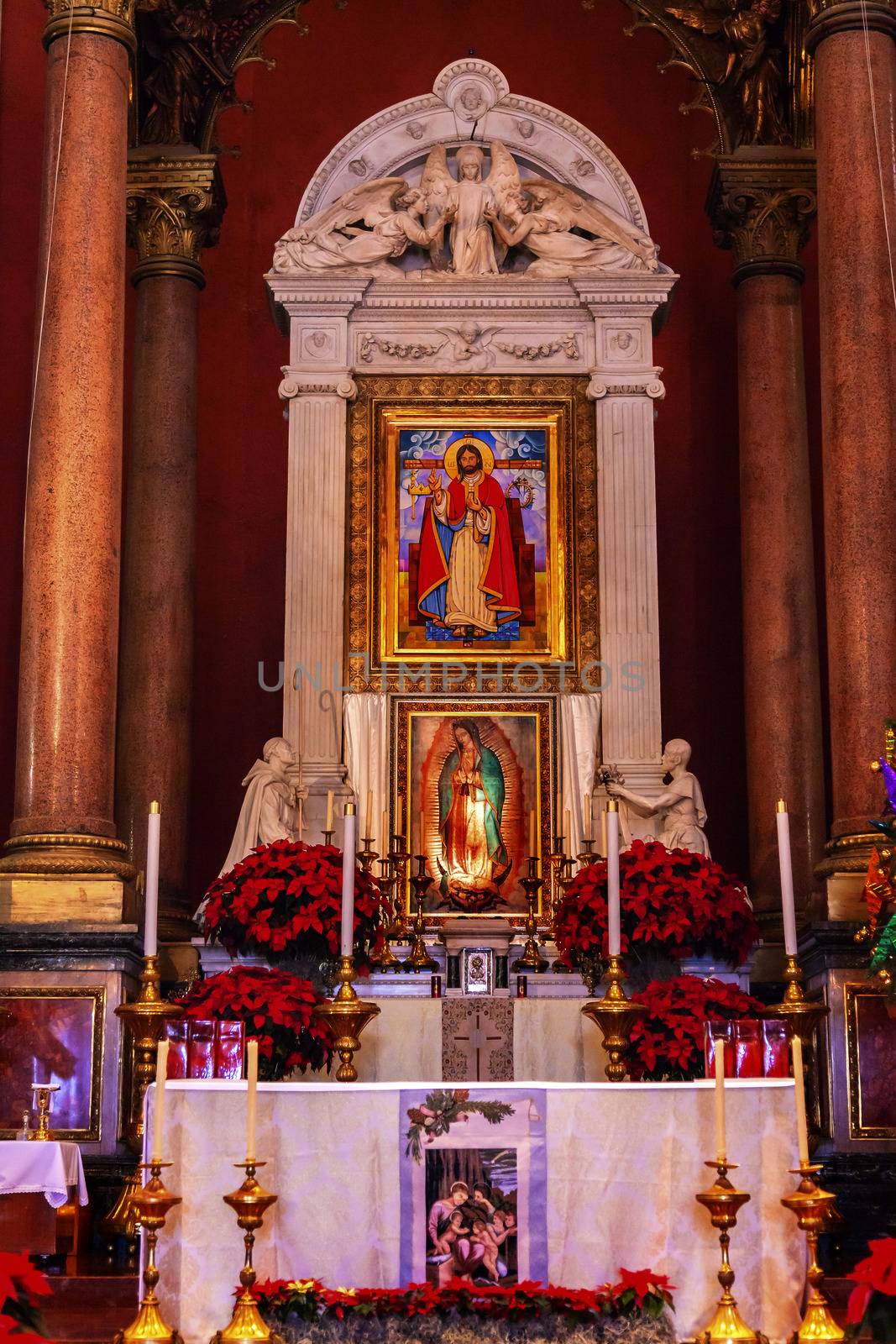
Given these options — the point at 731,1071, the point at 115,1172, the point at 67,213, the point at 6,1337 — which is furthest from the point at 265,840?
the point at 6,1337

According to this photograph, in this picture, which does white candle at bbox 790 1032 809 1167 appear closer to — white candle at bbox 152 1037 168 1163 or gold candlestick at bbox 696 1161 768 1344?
gold candlestick at bbox 696 1161 768 1344

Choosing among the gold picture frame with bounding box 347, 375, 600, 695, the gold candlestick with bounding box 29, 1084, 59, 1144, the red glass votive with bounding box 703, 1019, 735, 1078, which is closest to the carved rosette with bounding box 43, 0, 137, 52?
the gold picture frame with bounding box 347, 375, 600, 695

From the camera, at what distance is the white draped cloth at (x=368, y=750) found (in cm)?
1216

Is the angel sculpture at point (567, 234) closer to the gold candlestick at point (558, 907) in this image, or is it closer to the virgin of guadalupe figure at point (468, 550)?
the virgin of guadalupe figure at point (468, 550)

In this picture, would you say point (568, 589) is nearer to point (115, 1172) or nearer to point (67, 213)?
point (67, 213)

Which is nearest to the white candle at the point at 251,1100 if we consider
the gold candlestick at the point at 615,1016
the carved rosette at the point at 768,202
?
the gold candlestick at the point at 615,1016

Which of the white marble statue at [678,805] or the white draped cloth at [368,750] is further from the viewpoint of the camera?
the white draped cloth at [368,750]

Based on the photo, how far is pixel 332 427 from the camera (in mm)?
12938

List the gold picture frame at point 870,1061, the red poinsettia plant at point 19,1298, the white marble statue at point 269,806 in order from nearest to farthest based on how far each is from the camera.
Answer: the red poinsettia plant at point 19,1298
the gold picture frame at point 870,1061
the white marble statue at point 269,806

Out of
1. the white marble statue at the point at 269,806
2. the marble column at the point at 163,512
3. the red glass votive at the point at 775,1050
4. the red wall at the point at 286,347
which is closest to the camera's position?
the red glass votive at the point at 775,1050

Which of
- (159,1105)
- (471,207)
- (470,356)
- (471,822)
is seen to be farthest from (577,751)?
(159,1105)

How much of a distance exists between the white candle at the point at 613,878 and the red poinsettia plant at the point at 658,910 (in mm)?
1664

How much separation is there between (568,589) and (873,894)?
166 inches

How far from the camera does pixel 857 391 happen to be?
10.9 metres
